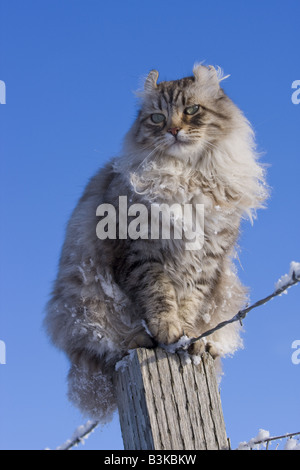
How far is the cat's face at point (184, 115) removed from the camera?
2.95 meters

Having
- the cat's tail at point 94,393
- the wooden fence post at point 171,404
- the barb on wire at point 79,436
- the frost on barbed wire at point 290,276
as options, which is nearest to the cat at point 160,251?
the cat's tail at point 94,393

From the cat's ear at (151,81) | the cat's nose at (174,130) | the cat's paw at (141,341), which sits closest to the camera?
the cat's paw at (141,341)

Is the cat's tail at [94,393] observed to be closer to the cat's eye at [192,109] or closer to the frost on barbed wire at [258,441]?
the frost on barbed wire at [258,441]

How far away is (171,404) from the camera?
6.70 feet

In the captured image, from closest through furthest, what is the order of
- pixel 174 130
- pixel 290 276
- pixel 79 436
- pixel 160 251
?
pixel 290 276
pixel 79 436
pixel 160 251
pixel 174 130

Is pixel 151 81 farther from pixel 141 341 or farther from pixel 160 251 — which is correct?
pixel 141 341

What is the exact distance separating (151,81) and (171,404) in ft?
6.92

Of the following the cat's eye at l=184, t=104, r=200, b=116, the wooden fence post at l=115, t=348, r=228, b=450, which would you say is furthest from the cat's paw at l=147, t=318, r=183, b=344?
the cat's eye at l=184, t=104, r=200, b=116

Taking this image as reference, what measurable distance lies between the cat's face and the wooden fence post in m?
1.26

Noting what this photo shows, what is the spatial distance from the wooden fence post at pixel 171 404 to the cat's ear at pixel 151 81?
1.83 meters

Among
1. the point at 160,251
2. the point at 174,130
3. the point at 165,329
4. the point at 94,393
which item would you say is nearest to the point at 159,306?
the point at 165,329

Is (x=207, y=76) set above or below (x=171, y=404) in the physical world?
above

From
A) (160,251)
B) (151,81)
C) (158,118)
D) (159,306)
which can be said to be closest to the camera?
(159,306)

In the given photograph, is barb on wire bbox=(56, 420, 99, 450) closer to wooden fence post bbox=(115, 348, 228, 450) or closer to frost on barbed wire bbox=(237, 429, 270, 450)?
wooden fence post bbox=(115, 348, 228, 450)
